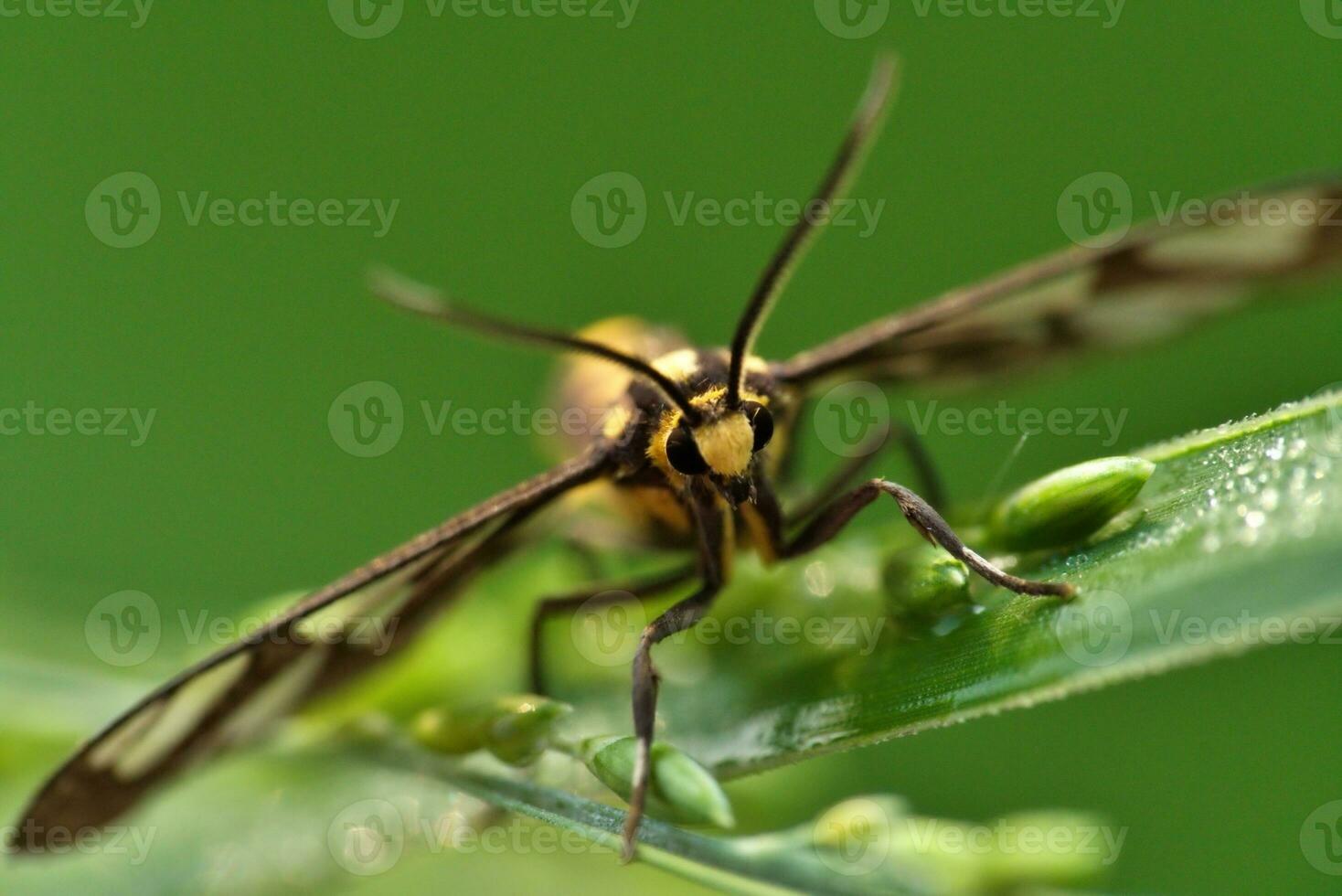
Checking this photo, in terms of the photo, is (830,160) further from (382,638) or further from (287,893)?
(287,893)

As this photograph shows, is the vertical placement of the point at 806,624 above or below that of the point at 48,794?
above

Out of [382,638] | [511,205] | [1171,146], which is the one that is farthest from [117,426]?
[1171,146]
